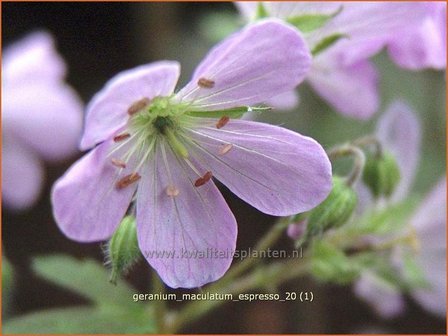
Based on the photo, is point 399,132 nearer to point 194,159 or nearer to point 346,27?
point 346,27

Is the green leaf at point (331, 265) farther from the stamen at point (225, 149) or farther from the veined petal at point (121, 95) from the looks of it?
the veined petal at point (121, 95)

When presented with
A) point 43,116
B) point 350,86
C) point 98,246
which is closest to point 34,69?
point 43,116

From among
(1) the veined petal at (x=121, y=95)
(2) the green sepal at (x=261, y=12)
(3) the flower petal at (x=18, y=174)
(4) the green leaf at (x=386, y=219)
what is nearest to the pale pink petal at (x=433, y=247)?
(4) the green leaf at (x=386, y=219)

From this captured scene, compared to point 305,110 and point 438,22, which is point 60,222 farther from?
point 305,110

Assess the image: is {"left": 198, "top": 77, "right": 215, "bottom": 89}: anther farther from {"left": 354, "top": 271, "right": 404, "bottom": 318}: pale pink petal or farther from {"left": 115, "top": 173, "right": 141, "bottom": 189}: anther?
{"left": 354, "top": 271, "right": 404, "bottom": 318}: pale pink petal

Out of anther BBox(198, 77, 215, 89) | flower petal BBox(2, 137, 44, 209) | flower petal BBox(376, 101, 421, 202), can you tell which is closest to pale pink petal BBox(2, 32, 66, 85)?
flower petal BBox(2, 137, 44, 209)

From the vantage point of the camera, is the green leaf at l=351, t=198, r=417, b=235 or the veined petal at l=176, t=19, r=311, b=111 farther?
the green leaf at l=351, t=198, r=417, b=235
